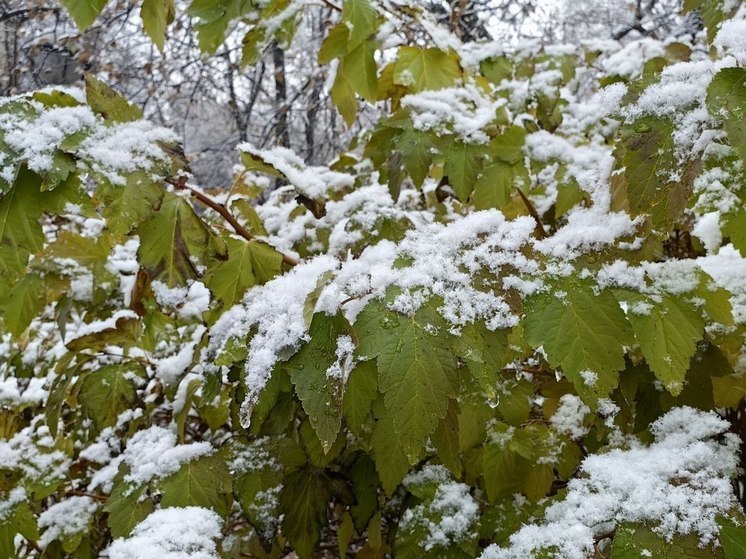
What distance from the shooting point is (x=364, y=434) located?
4.27 feet

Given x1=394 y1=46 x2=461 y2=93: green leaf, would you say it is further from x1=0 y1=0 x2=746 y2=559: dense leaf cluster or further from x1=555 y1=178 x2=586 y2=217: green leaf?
x1=555 y1=178 x2=586 y2=217: green leaf

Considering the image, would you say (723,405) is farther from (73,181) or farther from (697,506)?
(73,181)

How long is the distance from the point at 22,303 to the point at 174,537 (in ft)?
3.09

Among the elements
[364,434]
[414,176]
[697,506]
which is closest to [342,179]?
[414,176]

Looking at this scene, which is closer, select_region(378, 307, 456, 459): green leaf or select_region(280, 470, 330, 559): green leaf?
select_region(378, 307, 456, 459): green leaf

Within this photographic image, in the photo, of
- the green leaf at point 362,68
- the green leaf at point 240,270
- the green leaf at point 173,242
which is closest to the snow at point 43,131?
the green leaf at point 173,242

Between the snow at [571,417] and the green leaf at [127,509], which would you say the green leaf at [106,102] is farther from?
the snow at [571,417]

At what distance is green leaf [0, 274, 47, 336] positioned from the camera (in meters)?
1.51

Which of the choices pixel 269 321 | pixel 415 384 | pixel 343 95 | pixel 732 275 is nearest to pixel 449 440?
pixel 415 384

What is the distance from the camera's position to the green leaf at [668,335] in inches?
38.7

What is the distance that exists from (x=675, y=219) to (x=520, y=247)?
0.26 meters

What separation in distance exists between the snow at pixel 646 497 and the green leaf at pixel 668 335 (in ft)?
0.40

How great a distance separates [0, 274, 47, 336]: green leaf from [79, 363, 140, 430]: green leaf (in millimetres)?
230

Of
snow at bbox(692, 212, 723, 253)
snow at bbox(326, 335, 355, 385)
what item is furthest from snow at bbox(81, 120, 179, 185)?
snow at bbox(692, 212, 723, 253)
